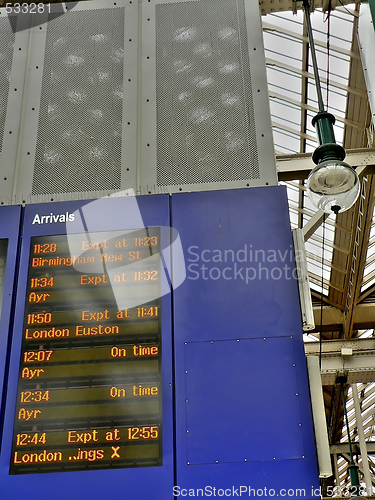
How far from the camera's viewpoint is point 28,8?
20.7 feet

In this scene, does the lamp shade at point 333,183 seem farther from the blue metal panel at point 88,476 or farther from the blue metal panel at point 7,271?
the blue metal panel at point 7,271

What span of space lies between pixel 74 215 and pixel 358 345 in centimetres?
1366

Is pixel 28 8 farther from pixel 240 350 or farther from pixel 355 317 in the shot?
pixel 355 317

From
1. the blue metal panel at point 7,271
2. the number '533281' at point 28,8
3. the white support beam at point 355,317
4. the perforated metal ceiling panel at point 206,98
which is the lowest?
the blue metal panel at point 7,271

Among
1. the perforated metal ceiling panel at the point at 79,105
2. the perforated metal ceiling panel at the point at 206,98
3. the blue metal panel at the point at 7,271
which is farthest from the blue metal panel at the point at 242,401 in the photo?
the perforated metal ceiling panel at the point at 79,105

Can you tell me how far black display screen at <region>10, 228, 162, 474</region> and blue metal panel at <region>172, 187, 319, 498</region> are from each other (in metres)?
0.23

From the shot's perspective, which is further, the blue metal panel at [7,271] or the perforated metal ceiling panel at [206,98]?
the perforated metal ceiling panel at [206,98]

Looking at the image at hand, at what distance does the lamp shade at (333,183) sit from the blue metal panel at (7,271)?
2435 mm

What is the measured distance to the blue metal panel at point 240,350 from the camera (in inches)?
146

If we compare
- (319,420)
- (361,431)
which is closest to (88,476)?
(319,420)

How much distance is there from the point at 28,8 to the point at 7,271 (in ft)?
11.2

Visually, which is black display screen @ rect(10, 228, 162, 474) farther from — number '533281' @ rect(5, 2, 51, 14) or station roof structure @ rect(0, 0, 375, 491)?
station roof structure @ rect(0, 0, 375, 491)

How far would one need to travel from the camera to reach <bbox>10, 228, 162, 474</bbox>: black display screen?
12.4 ft

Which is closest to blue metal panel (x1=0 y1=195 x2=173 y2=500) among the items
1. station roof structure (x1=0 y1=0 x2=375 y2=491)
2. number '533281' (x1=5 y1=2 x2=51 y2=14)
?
number '533281' (x1=5 y1=2 x2=51 y2=14)
